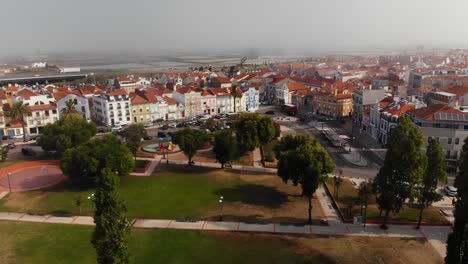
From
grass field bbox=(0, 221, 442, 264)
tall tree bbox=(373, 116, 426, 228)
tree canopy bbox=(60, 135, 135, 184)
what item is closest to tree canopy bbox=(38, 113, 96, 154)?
tree canopy bbox=(60, 135, 135, 184)

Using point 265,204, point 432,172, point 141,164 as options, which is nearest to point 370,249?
point 432,172

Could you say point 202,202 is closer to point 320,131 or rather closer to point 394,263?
point 394,263

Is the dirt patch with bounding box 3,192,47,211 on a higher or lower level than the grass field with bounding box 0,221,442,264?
higher

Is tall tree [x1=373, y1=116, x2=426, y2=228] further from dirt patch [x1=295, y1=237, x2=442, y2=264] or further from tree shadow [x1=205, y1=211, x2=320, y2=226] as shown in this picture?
tree shadow [x1=205, y1=211, x2=320, y2=226]

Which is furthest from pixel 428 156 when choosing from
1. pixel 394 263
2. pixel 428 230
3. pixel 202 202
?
pixel 202 202

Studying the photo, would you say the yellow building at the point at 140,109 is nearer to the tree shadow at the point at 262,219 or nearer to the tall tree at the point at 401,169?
the tree shadow at the point at 262,219

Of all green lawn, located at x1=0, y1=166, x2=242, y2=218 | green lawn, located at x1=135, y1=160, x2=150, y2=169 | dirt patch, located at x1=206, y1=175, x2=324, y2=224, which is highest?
green lawn, located at x1=135, y1=160, x2=150, y2=169

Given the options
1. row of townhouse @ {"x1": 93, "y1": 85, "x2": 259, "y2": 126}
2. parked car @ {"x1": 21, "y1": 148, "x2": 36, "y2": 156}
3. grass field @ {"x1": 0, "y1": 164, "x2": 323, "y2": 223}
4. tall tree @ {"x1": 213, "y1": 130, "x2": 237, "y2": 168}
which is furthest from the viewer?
row of townhouse @ {"x1": 93, "y1": 85, "x2": 259, "y2": 126}
